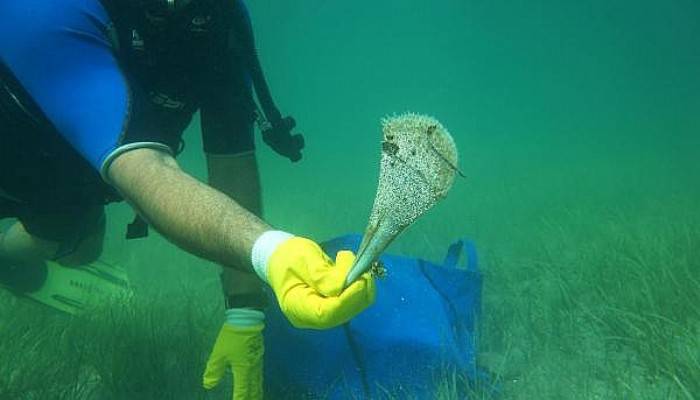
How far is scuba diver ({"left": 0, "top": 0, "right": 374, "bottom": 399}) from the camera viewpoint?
1.28m

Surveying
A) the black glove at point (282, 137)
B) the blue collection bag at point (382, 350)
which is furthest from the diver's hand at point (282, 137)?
the blue collection bag at point (382, 350)

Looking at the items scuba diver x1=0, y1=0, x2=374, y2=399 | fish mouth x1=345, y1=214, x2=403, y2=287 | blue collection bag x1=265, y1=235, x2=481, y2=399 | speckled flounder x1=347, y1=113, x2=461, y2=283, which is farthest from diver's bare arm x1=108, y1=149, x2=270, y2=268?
blue collection bag x1=265, y1=235, x2=481, y2=399

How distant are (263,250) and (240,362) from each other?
1185 mm

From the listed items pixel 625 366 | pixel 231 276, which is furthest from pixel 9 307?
pixel 625 366

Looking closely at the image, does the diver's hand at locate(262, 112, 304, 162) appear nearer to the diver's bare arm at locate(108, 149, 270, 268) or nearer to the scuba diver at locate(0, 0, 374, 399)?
the scuba diver at locate(0, 0, 374, 399)

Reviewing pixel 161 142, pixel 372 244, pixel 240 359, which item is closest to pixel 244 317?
pixel 240 359

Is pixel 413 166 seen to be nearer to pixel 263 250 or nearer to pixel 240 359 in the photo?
pixel 263 250

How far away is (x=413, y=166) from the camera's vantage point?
1.01 meters

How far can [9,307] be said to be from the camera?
168 inches

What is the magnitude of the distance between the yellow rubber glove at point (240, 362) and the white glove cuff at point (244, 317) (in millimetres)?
29

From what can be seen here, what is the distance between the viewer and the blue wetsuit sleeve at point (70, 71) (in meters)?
1.56

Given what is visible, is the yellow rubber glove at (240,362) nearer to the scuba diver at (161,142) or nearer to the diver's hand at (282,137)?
the scuba diver at (161,142)

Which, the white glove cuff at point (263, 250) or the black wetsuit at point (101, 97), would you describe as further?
the black wetsuit at point (101, 97)

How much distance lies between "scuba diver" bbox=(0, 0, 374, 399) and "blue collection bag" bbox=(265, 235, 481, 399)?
249 mm
